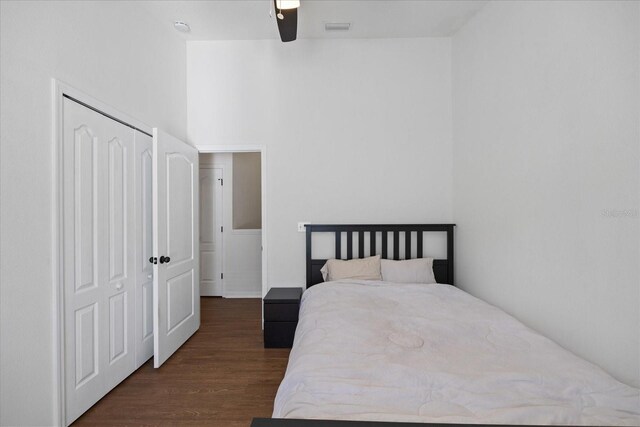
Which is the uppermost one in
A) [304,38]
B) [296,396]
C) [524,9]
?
[304,38]

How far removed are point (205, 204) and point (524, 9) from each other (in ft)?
14.1

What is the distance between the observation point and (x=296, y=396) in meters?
1.14

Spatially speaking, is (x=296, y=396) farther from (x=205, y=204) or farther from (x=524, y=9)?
(x=205, y=204)

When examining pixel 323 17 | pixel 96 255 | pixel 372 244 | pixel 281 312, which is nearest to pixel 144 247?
pixel 96 255

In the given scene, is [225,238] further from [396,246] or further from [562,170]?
[562,170]

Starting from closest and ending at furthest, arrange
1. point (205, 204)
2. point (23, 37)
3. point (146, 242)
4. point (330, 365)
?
1. point (330, 365)
2. point (23, 37)
3. point (146, 242)
4. point (205, 204)

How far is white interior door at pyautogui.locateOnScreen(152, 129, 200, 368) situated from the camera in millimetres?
2434

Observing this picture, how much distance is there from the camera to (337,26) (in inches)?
116

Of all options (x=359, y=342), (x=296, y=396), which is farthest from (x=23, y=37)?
(x=359, y=342)

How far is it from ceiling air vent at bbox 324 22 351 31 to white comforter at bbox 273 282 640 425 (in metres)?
2.66

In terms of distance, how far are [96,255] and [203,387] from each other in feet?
3.88

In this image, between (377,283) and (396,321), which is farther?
(377,283)

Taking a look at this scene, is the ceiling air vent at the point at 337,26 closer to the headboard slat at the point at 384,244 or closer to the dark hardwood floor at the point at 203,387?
the headboard slat at the point at 384,244

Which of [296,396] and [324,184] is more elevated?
[324,184]
